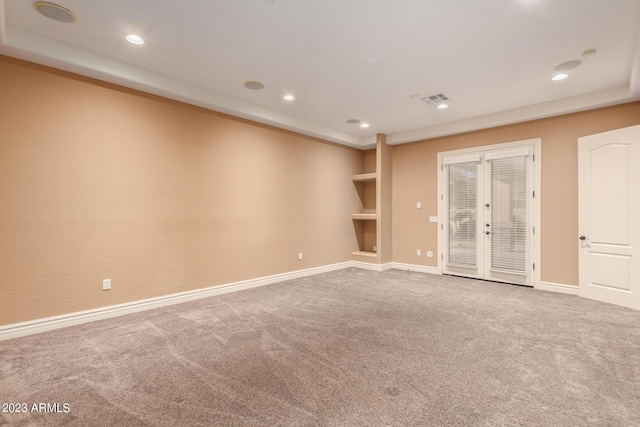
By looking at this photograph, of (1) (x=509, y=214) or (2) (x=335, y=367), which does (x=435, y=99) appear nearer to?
(1) (x=509, y=214)

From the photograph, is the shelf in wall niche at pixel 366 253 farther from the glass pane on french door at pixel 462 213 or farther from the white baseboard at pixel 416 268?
the glass pane on french door at pixel 462 213

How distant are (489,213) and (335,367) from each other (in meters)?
4.52

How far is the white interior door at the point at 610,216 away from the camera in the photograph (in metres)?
3.98

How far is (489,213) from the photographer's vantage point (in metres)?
5.56

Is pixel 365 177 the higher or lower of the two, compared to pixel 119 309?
higher

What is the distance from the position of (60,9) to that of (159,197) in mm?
2129

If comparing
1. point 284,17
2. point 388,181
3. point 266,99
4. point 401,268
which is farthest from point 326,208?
point 284,17

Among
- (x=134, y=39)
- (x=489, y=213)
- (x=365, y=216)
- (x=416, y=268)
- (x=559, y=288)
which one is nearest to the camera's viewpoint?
(x=134, y=39)

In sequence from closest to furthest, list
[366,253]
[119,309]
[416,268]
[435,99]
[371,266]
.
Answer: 1. [119,309]
2. [435,99]
3. [416,268]
4. [371,266]
5. [366,253]

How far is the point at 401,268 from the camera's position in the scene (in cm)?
675

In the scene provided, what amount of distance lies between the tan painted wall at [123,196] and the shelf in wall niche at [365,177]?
6.30ft

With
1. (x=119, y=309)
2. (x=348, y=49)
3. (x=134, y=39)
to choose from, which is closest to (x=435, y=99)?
(x=348, y=49)

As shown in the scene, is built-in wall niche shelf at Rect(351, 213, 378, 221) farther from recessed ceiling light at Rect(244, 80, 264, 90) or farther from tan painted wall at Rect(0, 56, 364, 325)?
recessed ceiling light at Rect(244, 80, 264, 90)

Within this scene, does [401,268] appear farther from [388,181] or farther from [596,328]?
[596,328]
